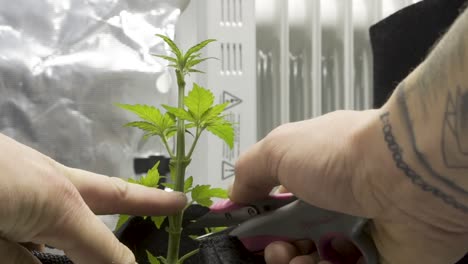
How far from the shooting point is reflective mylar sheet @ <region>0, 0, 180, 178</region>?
0.97 m

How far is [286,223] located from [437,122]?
0.20 metres

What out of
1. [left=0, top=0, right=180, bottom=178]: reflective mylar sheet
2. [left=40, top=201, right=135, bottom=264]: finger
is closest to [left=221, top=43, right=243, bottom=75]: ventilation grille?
[left=0, top=0, right=180, bottom=178]: reflective mylar sheet

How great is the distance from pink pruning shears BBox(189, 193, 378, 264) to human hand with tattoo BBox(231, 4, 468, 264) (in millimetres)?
11

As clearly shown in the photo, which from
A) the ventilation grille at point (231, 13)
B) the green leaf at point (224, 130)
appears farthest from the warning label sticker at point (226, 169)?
the green leaf at point (224, 130)

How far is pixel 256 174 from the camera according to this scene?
55 cm

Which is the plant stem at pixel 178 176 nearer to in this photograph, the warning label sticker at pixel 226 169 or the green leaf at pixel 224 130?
the green leaf at pixel 224 130

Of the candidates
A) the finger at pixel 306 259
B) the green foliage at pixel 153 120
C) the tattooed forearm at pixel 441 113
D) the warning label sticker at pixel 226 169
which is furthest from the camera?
the warning label sticker at pixel 226 169

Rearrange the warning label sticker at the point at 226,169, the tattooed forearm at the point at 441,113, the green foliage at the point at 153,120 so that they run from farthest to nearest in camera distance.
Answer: the warning label sticker at the point at 226,169, the green foliage at the point at 153,120, the tattooed forearm at the point at 441,113

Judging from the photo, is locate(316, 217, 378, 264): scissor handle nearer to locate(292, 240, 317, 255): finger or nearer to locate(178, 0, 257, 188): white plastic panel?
locate(292, 240, 317, 255): finger

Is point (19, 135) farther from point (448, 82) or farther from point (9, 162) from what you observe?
point (448, 82)

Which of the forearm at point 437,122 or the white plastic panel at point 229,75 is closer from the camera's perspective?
the forearm at point 437,122

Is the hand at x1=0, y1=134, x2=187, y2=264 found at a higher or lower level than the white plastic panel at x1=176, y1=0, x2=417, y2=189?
lower

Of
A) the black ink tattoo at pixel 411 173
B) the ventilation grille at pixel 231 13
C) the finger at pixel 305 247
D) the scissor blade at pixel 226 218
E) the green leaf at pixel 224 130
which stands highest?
the ventilation grille at pixel 231 13

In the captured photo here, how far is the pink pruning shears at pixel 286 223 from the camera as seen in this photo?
0.53 meters
